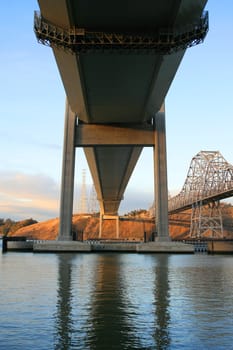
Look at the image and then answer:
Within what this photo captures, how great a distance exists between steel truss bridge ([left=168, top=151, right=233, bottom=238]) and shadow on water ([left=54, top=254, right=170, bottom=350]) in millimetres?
55499

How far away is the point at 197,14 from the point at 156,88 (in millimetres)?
9584

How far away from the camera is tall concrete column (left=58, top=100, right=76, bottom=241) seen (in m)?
38.5

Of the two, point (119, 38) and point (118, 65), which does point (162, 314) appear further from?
point (118, 65)

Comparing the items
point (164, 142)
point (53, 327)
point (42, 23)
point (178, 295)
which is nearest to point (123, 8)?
point (42, 23)

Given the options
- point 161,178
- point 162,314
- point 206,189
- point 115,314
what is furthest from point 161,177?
point 206,189

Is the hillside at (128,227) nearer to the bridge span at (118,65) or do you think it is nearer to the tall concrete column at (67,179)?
the bridge span at (118,65)

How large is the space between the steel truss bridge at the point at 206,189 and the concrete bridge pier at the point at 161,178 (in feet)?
97.2

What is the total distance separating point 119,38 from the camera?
919 inches

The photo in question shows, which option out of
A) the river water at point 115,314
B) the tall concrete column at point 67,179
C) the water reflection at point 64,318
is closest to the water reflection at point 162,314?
the river water at point 115,314

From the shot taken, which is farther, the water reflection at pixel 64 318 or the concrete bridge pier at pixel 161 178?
the concrete bridge pier at pixel 161 178

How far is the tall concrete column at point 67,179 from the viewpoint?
3853 cm

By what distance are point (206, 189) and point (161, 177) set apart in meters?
44.0

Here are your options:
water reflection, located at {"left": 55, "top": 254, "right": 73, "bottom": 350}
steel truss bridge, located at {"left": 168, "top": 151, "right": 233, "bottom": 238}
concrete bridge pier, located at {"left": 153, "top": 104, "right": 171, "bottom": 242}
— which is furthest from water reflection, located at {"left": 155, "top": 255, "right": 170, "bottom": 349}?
steel truss bridge, located at {"left": 168, "top": 151, "right": 233, "bottom": 238}

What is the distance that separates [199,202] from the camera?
8044 cm
